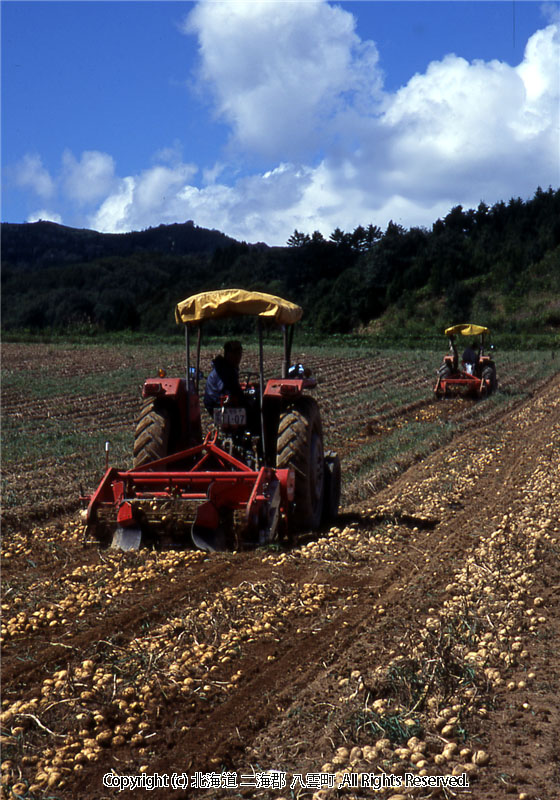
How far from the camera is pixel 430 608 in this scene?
192 inches

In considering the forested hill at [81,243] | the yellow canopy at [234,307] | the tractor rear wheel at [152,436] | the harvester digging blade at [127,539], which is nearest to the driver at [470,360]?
the yellow canopy at [234,307]

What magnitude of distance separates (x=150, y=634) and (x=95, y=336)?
46290 millimetres

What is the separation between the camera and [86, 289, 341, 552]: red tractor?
613cm

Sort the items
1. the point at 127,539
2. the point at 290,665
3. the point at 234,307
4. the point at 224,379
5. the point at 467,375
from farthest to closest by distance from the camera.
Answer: the point at 467,375 < the point at 224,379 < the point at 234,307 < the point at 127,539 < the point at 290,665

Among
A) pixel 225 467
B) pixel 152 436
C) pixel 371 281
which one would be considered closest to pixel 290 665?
pixel 225 467

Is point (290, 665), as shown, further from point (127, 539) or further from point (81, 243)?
point (81, 243)

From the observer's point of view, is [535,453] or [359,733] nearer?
[359,733]

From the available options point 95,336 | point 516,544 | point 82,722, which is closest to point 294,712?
point 82,722

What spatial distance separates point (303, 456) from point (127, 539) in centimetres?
172

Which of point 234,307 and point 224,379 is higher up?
point 234,307

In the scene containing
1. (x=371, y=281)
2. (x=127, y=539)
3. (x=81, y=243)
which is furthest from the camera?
(x=81, y=243)

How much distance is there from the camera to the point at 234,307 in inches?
265

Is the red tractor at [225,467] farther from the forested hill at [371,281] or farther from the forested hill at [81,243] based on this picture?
the forested hill at [81,243]

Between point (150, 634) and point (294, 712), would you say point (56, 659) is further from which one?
point (294, 712)
